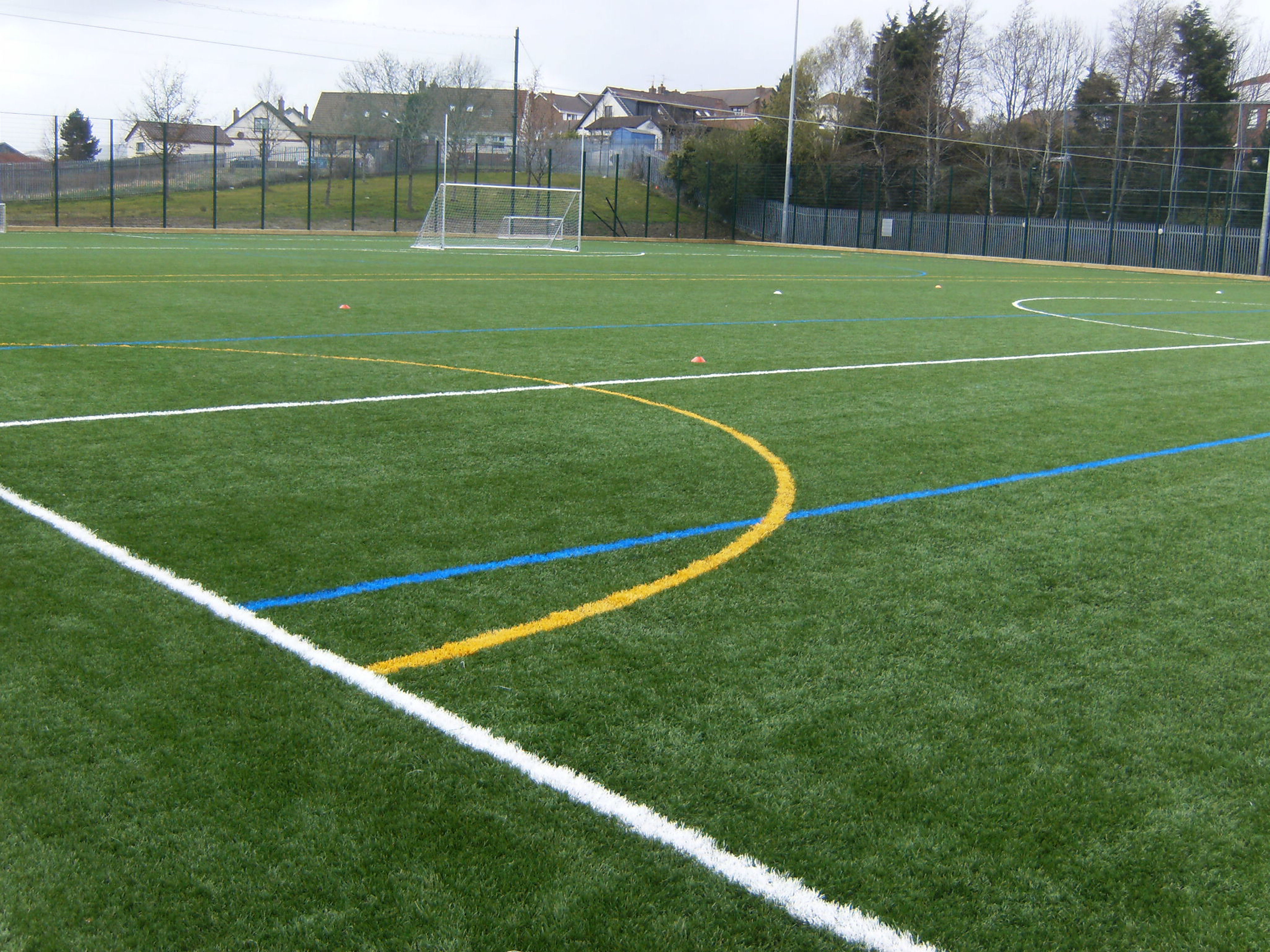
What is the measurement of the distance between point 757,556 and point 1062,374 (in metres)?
6.02

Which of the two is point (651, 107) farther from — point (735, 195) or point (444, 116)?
point (735, 195)

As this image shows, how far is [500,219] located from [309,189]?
6.31 metres

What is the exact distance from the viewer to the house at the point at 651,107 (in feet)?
311

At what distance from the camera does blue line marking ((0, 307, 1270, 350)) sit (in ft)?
29.8

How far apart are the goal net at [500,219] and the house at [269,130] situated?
5392mm

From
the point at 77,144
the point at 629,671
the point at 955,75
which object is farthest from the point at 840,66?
the point at 629,671

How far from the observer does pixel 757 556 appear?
429cm

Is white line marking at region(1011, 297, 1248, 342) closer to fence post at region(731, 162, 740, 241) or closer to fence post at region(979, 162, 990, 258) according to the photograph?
fence post at region(979, 162, 990, 258)

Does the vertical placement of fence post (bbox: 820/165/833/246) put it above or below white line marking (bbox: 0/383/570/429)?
above

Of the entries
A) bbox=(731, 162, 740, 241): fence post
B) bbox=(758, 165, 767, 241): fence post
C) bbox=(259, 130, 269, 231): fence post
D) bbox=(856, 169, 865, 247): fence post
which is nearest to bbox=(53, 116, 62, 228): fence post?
bbox=(259, 130, 269, 231): fence post

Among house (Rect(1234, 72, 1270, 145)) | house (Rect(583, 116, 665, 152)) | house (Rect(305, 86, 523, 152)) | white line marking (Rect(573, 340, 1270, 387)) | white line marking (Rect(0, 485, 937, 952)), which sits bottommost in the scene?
white line marking (Rect(0, 485, 937, 952))

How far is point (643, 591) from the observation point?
3.85 metres

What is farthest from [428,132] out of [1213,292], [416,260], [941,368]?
[941,368]

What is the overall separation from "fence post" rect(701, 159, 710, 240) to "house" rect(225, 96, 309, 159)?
553 inches
